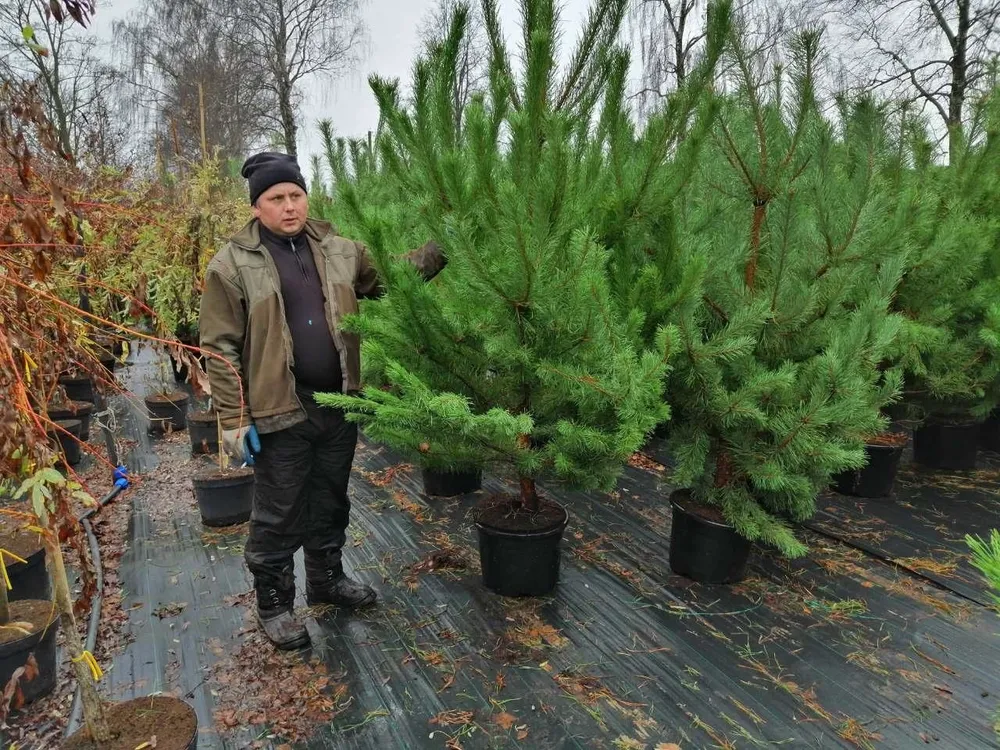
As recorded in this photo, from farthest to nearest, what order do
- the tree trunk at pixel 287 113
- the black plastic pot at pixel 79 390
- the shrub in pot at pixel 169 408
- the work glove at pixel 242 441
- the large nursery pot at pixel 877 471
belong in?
the tree trunk at pixel 287 113 → the black plastic pot at pixel 79 390 → the shrub in pot at pixel 169 408 → the large nursery pot at pixel 877 471 → the work glove at pixel 242 441

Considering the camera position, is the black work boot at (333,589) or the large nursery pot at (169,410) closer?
the black work boot at (333,589)

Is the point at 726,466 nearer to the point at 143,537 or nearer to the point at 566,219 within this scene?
the point at 566,219

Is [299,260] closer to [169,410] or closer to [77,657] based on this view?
[77,657]

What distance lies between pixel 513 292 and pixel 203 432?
352 centimetres

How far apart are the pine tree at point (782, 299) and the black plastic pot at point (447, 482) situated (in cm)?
178

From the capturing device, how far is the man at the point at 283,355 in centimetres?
237

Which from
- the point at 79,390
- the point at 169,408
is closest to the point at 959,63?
the point at 169,408

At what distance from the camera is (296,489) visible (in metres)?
2.54

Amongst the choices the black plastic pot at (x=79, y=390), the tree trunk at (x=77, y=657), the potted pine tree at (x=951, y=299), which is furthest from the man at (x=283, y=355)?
the black plastic pot at (x=79, y=390)

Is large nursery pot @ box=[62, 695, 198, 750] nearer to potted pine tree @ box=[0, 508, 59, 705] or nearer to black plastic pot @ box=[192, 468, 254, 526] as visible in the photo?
potted pine tree @ box=[0, 508, 59, 705]

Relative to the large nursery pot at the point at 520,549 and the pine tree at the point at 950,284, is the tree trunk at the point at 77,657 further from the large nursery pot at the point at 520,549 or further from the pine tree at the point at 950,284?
the pine tree at the point at 950,284

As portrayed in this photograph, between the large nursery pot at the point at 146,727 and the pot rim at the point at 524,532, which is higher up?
the pot rim at the point at 524,532

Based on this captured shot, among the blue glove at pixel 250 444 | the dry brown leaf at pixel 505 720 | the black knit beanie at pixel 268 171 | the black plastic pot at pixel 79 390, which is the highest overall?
the black knit beanie at pixel 268 171

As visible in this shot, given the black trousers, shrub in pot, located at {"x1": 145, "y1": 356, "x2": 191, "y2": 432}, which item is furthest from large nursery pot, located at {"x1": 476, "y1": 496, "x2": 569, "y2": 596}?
shrub in pot, located at {"x1": 145, "y1": 356, "x2": 191, "y2": 432}
